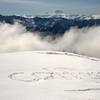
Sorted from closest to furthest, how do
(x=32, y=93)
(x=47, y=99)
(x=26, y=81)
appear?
(x=47, y=99)
(x=32, y=93)
(x=26, y=81)

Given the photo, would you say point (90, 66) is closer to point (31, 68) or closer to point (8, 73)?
point (31, 68)

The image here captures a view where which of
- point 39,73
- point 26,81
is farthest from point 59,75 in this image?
point 26,81

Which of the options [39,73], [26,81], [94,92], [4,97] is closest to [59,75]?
[39,73]

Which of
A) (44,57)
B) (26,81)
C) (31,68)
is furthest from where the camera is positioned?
(44,57)

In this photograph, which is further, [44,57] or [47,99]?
[44,57]

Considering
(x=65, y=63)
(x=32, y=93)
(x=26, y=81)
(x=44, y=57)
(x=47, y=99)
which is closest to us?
(x=47, y=99)

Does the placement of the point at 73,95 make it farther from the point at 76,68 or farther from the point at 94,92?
the point at 76,68
